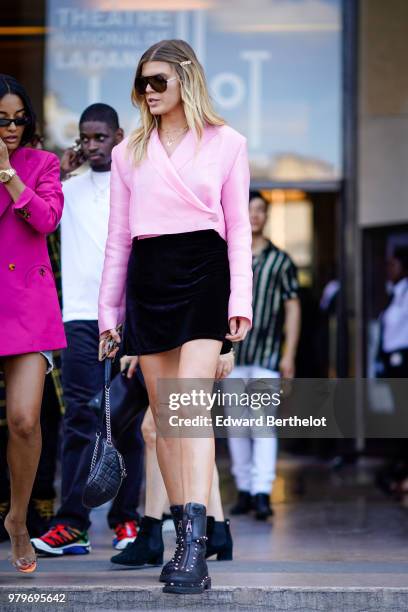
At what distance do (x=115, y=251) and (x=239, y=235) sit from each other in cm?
53

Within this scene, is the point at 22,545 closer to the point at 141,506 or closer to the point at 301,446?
the point at 141,506

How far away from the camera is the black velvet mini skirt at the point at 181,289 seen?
183 inches

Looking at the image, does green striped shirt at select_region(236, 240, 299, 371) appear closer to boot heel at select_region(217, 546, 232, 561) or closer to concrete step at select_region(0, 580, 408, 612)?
boot heel at select_region(217, 546, 232, 561)

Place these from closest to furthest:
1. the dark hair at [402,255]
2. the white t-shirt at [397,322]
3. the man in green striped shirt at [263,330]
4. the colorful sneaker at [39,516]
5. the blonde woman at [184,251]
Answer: the blonde woman at [184,251], the colorful sneaker at [39,516], the man in green striped shirt at [263,330], the white t-shirt at [397,322], the dark hair at [402,255]

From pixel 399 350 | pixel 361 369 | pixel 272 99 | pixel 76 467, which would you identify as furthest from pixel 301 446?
pixel 76 467

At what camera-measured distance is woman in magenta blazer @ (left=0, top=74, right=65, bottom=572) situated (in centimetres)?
471

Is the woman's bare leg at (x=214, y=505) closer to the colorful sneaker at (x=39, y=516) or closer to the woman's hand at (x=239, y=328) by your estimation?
the woman's hand at (x=239, y=328)

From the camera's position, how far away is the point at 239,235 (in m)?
4.70

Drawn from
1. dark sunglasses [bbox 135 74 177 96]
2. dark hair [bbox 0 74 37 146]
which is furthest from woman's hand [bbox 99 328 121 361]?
dark sunglasses [bbox 135 74 177 96]

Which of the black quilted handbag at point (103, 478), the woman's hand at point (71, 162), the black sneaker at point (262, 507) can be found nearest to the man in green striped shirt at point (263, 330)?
the black sneaker at point (262, 507)

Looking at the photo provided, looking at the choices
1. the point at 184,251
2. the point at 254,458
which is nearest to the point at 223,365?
the point at 184,251

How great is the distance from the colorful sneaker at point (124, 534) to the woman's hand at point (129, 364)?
963 mm

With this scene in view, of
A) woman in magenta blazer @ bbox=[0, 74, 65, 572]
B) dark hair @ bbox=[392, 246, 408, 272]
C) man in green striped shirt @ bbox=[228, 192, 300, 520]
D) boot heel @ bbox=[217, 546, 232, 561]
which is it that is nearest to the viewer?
woman in magenta blazer @ bbox=[0, 74, 65, 572]

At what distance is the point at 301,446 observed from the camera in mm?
10469
